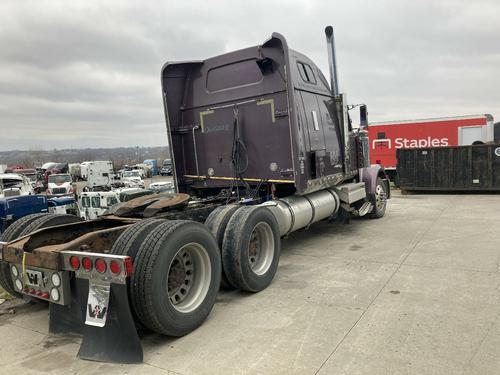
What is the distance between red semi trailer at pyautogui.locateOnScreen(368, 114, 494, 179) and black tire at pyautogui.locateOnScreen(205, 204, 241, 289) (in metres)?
15.3

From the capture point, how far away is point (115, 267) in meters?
3.16

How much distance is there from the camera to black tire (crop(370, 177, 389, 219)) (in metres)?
9.72

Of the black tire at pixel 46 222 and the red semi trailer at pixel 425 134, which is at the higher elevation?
the red semi trailer at pixel 425 134

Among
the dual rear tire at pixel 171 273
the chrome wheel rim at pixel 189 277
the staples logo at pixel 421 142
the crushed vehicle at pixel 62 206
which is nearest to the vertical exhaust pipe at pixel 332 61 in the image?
the dual rear tire at pixel 171 273

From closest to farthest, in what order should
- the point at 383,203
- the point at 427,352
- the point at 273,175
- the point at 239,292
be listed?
the point at 427,352 → the point at 239,292 → the point at 273,175 → the point at 383,203

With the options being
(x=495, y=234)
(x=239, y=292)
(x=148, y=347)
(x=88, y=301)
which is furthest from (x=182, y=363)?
(x=495, y=234)

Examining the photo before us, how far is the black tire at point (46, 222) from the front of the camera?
4.49 m

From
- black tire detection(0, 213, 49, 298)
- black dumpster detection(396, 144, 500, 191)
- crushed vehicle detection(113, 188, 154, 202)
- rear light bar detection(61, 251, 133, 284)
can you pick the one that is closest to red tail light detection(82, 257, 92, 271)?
rear light bar detection(61, 251, 133, 284)

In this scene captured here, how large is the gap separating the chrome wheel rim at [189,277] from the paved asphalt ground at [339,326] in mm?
295

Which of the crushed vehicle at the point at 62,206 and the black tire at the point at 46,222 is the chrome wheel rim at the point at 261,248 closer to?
the black tire at the point at 46,222

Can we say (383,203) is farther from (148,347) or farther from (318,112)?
(148,347)

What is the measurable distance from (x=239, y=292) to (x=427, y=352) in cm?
225

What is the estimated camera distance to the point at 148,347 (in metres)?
3.49

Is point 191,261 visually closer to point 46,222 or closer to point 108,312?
point 108,312
